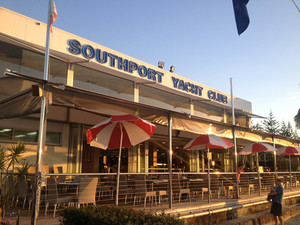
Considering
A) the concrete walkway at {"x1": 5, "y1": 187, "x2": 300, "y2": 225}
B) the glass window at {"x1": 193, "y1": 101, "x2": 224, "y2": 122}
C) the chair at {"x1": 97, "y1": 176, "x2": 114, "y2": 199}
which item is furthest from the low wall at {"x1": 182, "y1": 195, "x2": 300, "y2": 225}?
the glass window at {"x1": 193, "y1": 101, "x2": 224, "y2": 122}

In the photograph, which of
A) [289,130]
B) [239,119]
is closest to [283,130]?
[289,130]

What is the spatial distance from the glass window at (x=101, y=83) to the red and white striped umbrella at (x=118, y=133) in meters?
5.39

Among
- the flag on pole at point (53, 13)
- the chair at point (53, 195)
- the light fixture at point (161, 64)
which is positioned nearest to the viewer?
the chair at point (53, 195)

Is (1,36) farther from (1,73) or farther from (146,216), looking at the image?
(146,216)

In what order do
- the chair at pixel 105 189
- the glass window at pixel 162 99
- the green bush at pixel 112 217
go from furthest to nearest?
the glass window at pixel 162 99, the chair at pixel 105 189, the green bush at pixel 112 217

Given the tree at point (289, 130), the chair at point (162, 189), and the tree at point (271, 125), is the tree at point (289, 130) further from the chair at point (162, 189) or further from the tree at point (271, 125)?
the chair at point (162, 189)

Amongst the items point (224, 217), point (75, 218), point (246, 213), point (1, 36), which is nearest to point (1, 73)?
point (1, 36)

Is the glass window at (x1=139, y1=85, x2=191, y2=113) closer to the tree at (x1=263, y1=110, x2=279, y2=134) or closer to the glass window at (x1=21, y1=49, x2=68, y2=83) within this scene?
the glass window at (x1=21, y1=49, x2=68, y2=83)

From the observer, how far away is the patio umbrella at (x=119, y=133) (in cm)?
680

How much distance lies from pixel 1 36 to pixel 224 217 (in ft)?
31.2

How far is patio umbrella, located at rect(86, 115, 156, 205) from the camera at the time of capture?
680 centimetres

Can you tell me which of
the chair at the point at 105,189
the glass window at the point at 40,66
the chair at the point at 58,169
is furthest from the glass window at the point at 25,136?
the chair at the point at 105,189

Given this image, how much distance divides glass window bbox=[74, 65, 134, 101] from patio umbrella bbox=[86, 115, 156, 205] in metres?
5.39

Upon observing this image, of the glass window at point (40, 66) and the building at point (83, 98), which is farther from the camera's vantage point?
the glass window at point (40, 66)
